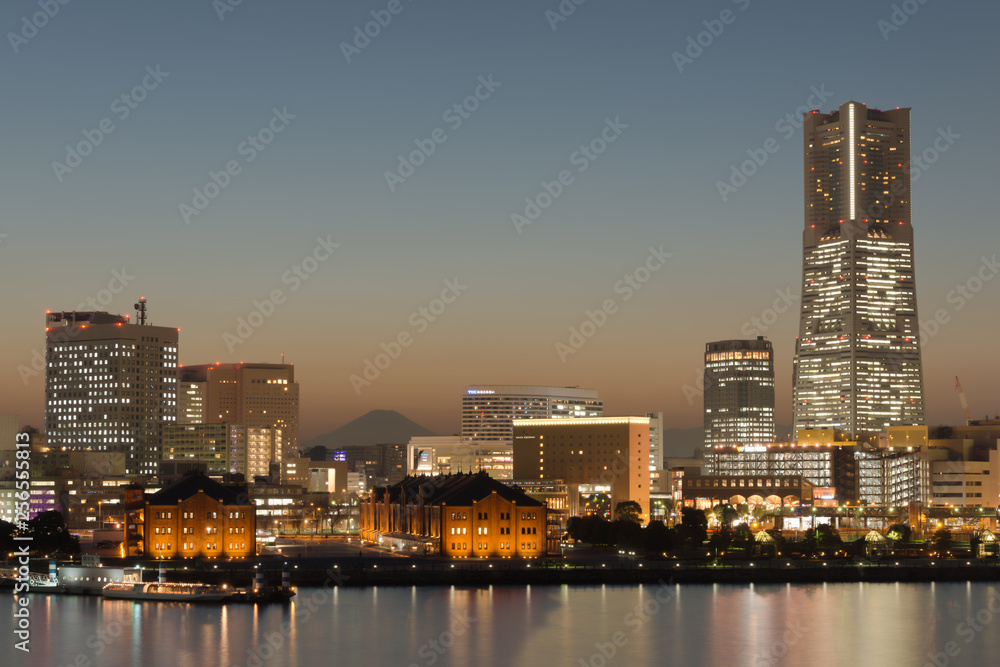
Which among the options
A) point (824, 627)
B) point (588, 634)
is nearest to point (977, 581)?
point (824, 627)

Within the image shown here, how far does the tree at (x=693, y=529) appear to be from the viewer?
173m

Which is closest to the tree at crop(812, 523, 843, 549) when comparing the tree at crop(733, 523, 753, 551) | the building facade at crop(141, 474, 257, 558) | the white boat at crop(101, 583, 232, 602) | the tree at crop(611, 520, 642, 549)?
the tree at crop(733, 523, 753, 551)

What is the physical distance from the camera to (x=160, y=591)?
121 meters

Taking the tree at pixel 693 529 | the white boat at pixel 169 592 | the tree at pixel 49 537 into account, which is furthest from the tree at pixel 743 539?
the tree at pixel 49 537

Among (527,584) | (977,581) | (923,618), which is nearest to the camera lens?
(923,618)

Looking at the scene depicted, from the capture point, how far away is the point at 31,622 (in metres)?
105

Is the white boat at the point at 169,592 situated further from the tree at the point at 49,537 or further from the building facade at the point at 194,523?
the tree at the point at 49,537

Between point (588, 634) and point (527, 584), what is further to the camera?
point (527, 584)

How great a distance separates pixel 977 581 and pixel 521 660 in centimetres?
6769

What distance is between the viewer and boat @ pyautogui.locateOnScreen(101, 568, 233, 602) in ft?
384

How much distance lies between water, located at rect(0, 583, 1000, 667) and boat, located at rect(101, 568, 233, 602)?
67.4 inches

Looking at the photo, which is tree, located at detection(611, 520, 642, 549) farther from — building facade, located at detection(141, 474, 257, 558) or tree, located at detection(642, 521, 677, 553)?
building facade, located at detection(141, 474, 257, 558)

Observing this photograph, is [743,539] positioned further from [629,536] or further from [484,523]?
[484,523]

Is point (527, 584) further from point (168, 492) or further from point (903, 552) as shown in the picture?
point (903, 552)
